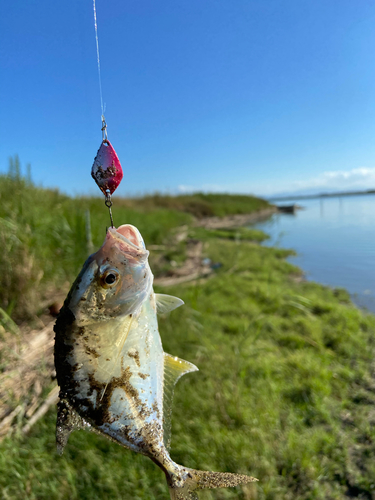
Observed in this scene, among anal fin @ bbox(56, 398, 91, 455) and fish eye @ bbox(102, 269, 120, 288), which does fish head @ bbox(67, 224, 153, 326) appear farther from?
anal fin @ bbox(56, 398, 91, 455)

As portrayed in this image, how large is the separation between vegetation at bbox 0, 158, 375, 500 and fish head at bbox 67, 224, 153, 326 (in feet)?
7.92

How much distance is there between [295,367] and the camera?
547 centimetres

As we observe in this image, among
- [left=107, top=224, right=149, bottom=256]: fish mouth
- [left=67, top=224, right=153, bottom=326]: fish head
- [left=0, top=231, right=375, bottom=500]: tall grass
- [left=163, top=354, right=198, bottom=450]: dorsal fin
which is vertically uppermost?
[left=107, top=224, right=149, bottom=256]: fish mouth

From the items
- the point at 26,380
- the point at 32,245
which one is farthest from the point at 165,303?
the point at 32,245

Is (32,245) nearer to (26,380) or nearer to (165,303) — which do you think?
(26,380)

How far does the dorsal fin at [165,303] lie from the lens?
1.35m

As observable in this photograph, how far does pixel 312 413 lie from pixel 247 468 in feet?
5.00

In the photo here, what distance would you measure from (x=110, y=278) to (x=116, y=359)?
0.97 ft

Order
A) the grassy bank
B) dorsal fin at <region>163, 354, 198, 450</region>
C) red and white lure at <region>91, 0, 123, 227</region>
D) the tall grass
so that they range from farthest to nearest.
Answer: the grassy bank → the tall grass → dorsal fin at <region>163, 354, 198, 450</region> → red and white lure at <region>91, 0, 123, 227</region>

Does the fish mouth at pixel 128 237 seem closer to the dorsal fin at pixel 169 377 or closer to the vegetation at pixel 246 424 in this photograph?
the dorsal fin at pixel 169 377

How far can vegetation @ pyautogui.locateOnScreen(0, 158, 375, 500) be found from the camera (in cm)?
321

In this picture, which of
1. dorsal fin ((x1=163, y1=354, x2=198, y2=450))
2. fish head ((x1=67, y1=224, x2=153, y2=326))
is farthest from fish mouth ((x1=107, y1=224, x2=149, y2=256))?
dorsal fin ((x1=163, y1=354, x2=198, y2=450))

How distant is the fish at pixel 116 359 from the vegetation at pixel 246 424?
230 centimetres

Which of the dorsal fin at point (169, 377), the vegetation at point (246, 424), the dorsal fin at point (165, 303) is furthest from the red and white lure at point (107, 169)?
the vegetation at point (246, 424)
